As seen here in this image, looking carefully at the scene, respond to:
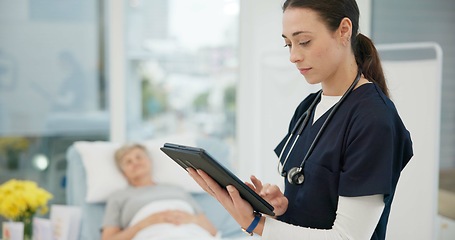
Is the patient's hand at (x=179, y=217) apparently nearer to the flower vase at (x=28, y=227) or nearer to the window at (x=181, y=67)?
the flower vase at (x=28, y=227)

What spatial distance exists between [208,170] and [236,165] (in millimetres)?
2746

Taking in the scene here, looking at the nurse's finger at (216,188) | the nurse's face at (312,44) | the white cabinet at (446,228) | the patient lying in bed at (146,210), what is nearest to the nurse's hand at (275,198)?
the nurse's finger at (216,188)

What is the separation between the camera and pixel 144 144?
327 centimetres

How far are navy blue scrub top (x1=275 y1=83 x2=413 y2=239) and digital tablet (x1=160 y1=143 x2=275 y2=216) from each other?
10 centimetres

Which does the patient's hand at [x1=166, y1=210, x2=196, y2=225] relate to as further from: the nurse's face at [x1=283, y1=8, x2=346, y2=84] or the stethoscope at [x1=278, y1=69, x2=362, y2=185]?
the nurse's face at [x1=283, y1=8, x2=346, y2=84]

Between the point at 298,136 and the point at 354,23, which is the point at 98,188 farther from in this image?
the point at 354,23

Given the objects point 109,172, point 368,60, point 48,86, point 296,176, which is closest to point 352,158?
point 296,176

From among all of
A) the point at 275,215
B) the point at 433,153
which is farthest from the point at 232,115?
the point at 275,215

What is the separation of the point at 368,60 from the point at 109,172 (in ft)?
6.57

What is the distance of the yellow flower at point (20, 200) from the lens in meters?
2.58

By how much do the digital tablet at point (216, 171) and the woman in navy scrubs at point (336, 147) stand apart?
0.07 ft

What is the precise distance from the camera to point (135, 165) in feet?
10.0

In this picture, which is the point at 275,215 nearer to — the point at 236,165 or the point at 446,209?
the point at 446,209

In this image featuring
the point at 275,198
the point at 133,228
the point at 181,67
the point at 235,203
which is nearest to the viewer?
the point at 235,203
